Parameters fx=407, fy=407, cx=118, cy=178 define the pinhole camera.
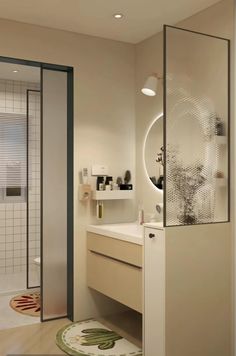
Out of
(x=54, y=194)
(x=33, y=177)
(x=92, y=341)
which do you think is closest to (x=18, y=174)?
(x=33, y=177)

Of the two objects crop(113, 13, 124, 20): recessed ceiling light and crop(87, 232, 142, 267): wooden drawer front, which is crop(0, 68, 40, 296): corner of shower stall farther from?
crop(113, 13, 124, 20): recessed ceiling light

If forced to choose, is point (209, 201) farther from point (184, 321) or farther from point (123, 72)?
point (123, 72)

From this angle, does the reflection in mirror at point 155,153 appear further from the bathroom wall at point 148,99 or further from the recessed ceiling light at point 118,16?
the recessed ceiling light at point 118,16

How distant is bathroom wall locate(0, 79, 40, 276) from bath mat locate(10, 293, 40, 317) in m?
0.74

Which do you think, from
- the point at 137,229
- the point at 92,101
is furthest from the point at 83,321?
the point at 92,101

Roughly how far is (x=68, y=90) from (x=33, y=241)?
7.33 ft

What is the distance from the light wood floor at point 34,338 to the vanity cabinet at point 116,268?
1.69 feet

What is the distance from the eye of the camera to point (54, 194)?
3811 mm

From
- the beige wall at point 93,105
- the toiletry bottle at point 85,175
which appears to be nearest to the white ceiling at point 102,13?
the beige wall at point 93,105

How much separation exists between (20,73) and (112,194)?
211 centimetres

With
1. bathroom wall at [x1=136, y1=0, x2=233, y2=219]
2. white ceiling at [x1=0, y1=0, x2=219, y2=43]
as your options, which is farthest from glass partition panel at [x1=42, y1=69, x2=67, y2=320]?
bathroom wall at [x1=136, y1=0, x2=233, y2=219]

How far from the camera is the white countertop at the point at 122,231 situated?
3.12m

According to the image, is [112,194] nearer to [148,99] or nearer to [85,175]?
[85,175]

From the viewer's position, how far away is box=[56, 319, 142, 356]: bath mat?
10.3 ft
